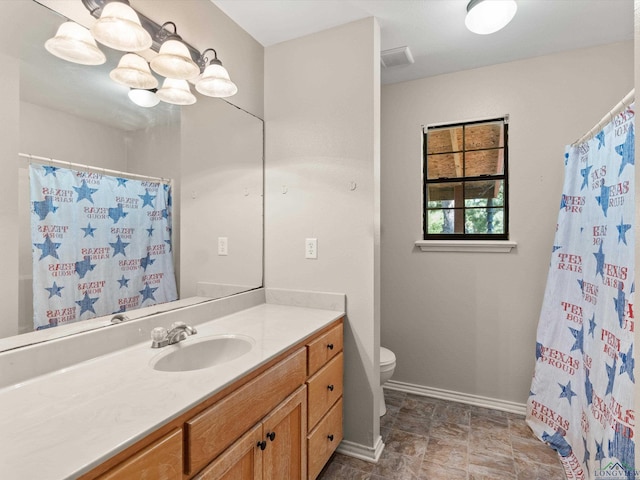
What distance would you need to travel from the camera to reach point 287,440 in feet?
4.45

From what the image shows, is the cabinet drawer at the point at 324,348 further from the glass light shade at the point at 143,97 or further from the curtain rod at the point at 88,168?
the glass light shade at the point at 143,97

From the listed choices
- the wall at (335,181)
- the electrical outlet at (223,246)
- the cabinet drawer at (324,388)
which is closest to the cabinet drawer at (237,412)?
the cabinet drawer at (324,388)

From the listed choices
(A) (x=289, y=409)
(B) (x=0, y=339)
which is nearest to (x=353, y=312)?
(A) (x=289, y=409)

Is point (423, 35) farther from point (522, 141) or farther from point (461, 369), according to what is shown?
point (461, 369)

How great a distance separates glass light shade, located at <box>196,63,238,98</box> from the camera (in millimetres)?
1672

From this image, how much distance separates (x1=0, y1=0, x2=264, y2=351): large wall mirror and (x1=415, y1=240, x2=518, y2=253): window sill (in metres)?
1.34

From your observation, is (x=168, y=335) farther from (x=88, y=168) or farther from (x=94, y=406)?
(x=88, y=168)

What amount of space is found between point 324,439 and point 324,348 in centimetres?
45

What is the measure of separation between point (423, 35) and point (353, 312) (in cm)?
177

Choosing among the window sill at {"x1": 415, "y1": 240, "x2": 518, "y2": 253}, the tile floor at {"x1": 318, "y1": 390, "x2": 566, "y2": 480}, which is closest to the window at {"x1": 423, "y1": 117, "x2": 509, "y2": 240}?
the window sill at {"x1": 415, "y1": 240, "x2": 518, "y2": 253}

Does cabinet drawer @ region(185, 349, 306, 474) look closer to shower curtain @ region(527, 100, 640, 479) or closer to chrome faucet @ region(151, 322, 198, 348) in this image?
chrome faucet @ region(151, 322, 198, 348)

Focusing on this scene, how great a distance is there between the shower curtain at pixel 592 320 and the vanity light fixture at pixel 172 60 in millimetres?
1922

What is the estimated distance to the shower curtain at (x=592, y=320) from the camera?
1.42m

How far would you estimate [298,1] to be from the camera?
5.82 feet
